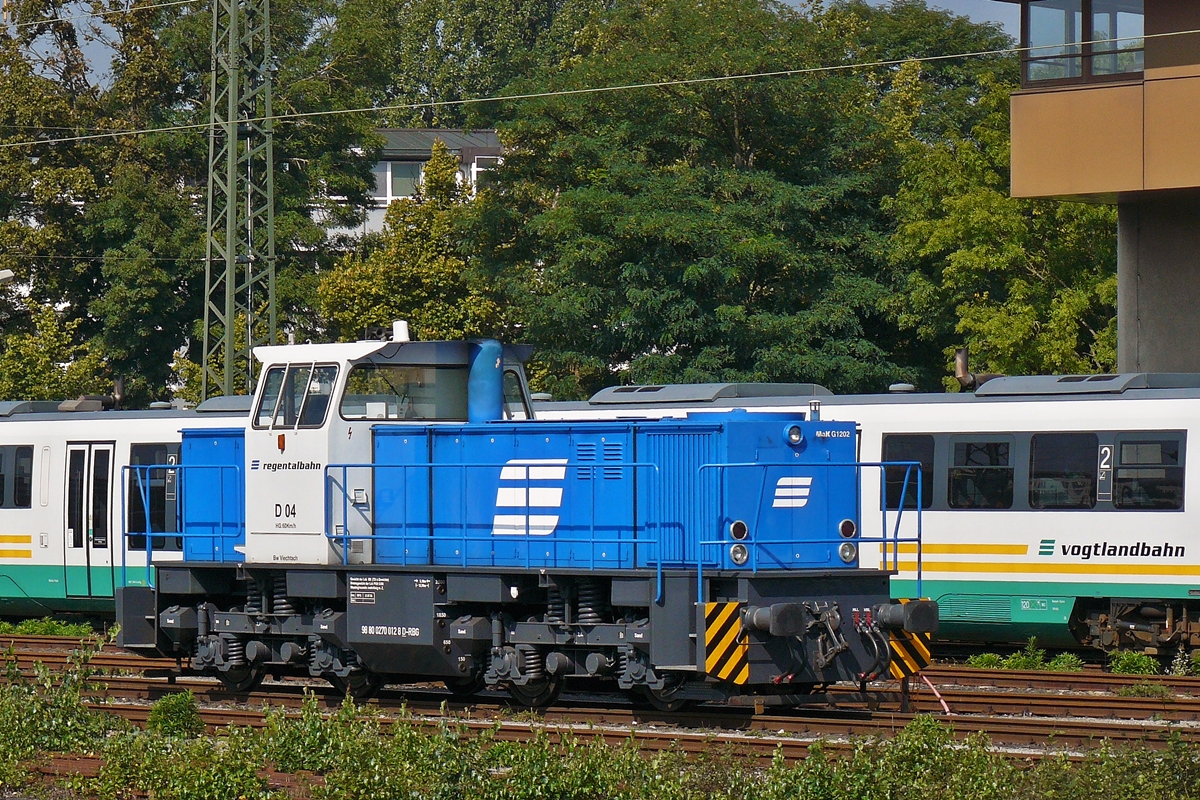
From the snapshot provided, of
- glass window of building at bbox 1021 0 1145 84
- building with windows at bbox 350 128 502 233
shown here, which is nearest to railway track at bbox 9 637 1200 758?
glass window of building at bbox 1021 0 1145 84

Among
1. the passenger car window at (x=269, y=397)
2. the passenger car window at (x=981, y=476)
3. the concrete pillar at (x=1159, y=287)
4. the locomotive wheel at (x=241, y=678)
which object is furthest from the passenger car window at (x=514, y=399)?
the concrete pillar at (x=1159, y=287)

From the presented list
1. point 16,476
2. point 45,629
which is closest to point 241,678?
point 45,629

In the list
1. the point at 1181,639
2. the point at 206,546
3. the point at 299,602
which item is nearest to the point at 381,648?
the point at 299,602

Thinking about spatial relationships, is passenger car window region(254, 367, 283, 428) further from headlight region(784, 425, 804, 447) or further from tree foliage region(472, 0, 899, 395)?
tree foliage region(472, 0, 899, 395)

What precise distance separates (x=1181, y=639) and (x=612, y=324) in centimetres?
1536

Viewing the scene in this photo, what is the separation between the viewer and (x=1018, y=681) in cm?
1542

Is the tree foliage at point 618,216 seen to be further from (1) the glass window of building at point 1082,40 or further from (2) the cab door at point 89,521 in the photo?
(2) the cab door at point 89,521

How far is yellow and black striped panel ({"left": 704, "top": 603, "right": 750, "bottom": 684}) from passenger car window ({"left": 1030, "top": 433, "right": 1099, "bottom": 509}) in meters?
6.91

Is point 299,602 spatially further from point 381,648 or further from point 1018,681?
point 1018,681

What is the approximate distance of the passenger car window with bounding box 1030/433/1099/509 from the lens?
55.9ft

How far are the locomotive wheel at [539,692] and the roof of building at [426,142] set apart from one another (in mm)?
56492

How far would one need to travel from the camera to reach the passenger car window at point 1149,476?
16.5 metres

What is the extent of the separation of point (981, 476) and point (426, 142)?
58.0 meters

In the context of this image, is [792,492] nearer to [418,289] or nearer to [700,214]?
[700,214]
